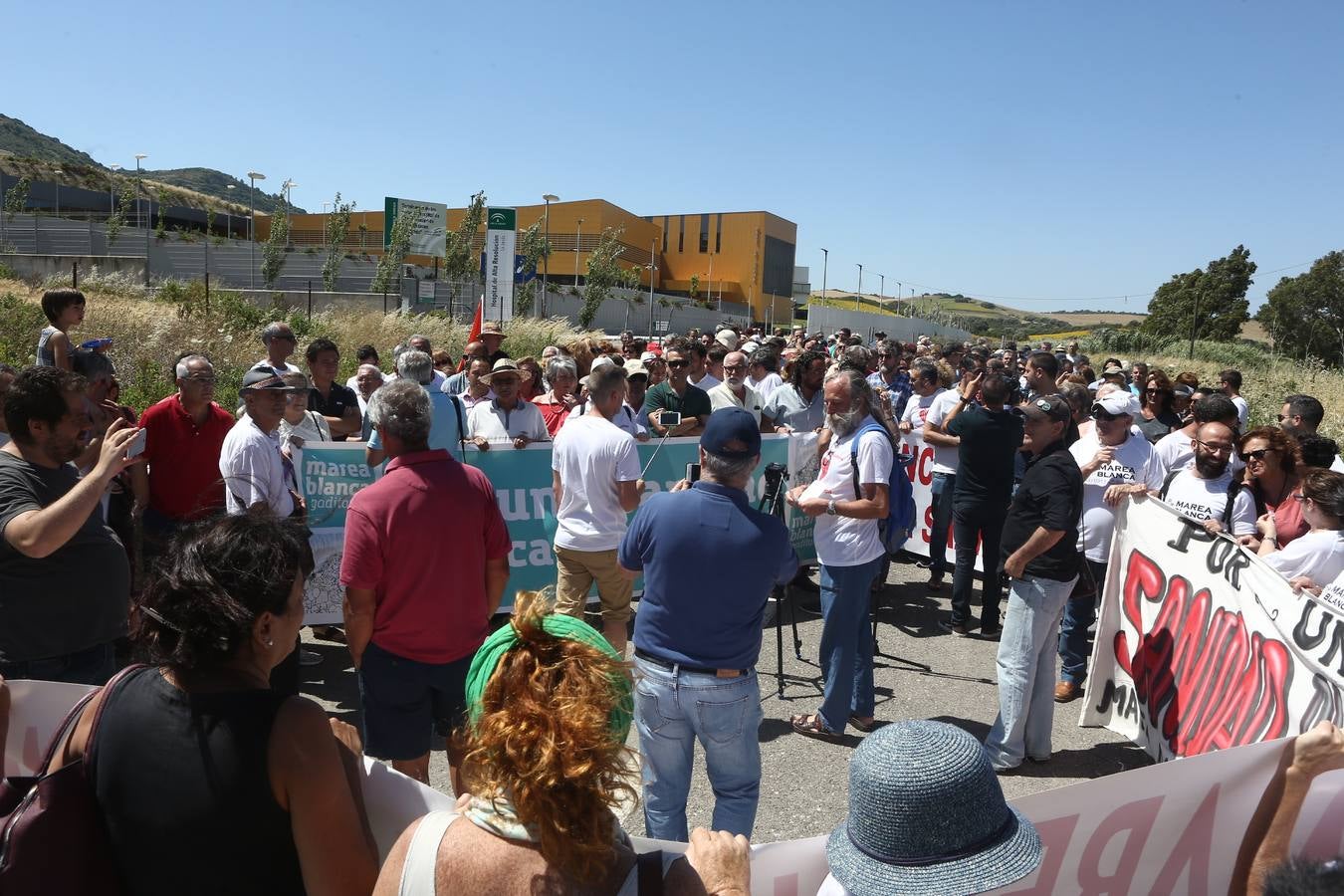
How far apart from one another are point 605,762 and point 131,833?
3.35ft

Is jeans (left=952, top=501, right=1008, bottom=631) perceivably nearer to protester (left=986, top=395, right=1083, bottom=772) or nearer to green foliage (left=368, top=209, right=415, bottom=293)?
protester (left=986, top=395, right=1083, bottom=772)

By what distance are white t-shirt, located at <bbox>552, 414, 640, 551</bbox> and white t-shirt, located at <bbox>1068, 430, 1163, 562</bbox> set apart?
2.89 meters

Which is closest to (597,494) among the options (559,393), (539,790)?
(559,393)

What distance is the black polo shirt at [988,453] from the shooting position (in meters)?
6.74

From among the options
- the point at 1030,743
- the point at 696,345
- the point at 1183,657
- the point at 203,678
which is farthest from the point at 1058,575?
the point at 696,345

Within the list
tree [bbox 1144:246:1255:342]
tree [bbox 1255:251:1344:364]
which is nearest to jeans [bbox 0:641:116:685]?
tree [bbox 1255:251:1344:364]

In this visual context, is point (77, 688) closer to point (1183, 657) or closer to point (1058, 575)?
point (1058, 575)

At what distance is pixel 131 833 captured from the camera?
71.9 inches

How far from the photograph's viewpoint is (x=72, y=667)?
3.33 m

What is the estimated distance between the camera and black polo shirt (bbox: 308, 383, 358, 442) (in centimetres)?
712

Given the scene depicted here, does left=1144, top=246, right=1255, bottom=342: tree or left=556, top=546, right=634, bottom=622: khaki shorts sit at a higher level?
left=1144, top=246, right=1255, bottom=342: tree

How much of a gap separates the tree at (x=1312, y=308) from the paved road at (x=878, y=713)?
54.1 meters

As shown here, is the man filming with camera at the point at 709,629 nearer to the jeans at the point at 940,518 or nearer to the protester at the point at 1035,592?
the protester at the point at 1035,592

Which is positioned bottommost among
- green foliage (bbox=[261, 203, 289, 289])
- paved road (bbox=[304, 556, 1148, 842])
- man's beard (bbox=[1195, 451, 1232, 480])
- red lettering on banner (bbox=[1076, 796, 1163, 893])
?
paved road (bbox=[304, 556, 1148, 842])
